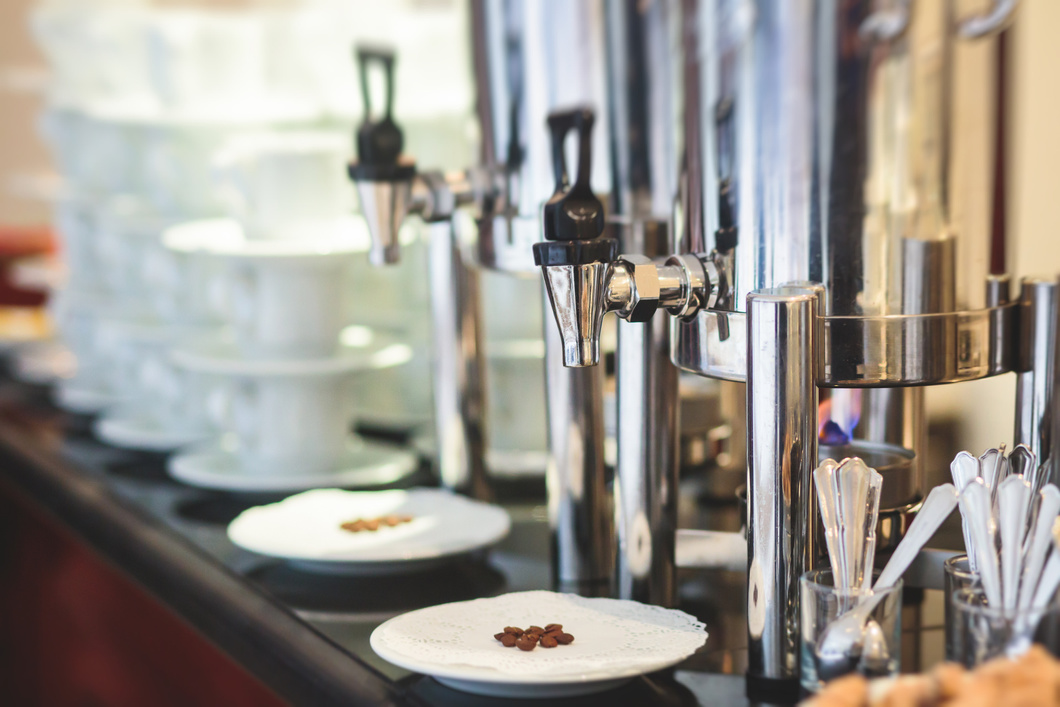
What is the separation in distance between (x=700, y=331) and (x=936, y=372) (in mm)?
116

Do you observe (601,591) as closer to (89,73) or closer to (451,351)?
(451,351)

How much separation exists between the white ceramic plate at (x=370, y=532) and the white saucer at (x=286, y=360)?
0.39 ft

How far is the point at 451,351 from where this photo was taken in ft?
2.99

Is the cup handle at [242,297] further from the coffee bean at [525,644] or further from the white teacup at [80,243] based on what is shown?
the coffee bean at [525,644]

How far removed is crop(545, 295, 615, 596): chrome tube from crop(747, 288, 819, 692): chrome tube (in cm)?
20

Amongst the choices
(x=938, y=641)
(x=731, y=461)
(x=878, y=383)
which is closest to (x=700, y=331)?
(x=878, y=383)

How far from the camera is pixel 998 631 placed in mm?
466

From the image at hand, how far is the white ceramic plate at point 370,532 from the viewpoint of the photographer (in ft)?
2.47

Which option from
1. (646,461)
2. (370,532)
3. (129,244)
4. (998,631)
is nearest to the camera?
(998,631)

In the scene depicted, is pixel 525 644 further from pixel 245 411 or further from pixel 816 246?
pixel 245 411

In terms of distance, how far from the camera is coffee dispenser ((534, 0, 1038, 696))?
543 millimetres

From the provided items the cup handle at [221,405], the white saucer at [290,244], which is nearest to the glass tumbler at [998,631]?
the white saucer at [290,244]

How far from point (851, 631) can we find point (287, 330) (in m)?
0.59

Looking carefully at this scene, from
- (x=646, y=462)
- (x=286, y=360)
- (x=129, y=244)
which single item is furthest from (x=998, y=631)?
(x=129, y=244)
